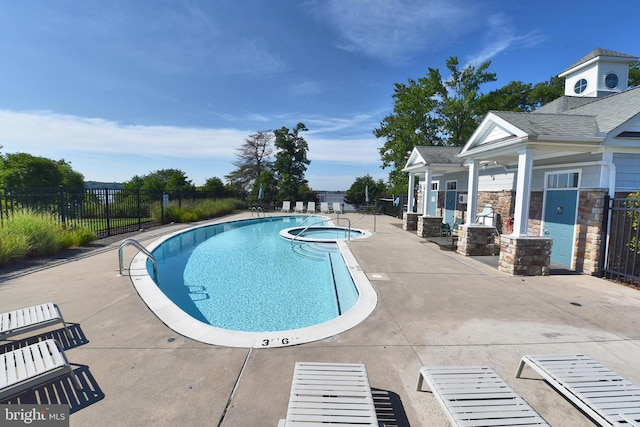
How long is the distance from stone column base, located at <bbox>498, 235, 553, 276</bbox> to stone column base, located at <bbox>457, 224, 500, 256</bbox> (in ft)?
6.17

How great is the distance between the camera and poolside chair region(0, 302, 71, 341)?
303cm

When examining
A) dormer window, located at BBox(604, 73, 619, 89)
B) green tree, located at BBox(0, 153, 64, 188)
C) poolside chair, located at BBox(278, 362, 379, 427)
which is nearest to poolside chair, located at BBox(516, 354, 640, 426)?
poolside chair, located at BBox(278, 362, 379, 427)

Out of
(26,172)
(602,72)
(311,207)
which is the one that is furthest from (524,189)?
(26,172)

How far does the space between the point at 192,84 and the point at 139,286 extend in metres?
13.1

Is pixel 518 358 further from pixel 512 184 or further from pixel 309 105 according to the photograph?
pixel 309 105

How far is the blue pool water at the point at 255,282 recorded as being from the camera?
5078 millimetres

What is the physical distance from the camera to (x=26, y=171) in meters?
20.4

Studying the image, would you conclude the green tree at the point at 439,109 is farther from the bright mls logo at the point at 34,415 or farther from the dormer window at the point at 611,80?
the bright mls logo at the point at 34,415

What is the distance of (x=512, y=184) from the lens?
942 cm

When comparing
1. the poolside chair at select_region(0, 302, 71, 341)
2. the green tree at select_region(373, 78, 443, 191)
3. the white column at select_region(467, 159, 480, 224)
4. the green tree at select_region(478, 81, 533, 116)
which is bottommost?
the poolside chair at select_region(0, 302, 71, 341)

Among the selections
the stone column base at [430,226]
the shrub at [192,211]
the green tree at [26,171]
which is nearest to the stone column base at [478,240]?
the stone column base at [430,226]

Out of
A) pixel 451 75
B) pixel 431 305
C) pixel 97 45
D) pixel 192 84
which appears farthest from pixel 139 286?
pixel 451 75

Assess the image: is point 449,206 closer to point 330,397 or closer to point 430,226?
point 430,226

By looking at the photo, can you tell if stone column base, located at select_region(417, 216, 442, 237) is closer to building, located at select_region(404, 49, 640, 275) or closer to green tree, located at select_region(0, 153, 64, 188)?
building, located at select_region(404, 49, 640, 275)
